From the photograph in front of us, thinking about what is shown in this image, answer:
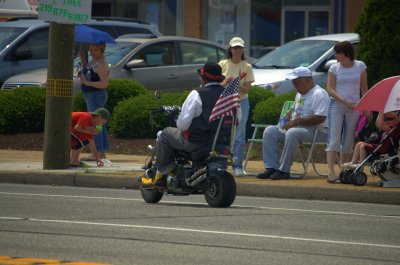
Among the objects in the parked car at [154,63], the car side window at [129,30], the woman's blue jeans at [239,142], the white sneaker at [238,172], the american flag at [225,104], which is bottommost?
the white sneaker at [238,172]

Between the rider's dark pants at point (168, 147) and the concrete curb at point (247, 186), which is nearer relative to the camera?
the rider's dark pants at point (168, 147)

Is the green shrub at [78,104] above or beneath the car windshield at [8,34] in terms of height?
beneath

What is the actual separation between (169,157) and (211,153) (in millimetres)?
607

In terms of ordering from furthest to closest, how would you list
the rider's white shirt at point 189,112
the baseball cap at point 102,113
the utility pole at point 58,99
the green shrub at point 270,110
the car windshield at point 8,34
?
the car windshield at point 8,34, the green shrub at point 270,110, the baseball cap at point 102,113, the utility pole at point 58,99, the rider's white shirt at point 189,112

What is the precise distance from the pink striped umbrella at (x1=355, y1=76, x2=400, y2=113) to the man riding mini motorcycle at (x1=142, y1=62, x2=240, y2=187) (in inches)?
87.4

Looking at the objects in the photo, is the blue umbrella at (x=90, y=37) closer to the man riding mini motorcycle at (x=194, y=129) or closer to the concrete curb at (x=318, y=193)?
the concrete curb at (x=318, y=193)

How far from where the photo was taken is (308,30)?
116 ft

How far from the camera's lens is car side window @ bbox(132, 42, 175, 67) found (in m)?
23.1

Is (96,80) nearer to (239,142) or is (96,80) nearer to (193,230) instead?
(239,142)

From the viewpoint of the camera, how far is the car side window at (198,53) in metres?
24.0

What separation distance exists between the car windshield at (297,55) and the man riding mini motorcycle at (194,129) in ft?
29.3

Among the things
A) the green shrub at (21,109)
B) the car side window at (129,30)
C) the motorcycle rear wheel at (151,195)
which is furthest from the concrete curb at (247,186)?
the car side window at (129,30)

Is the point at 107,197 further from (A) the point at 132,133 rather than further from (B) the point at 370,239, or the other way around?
(A) the point at 132,133

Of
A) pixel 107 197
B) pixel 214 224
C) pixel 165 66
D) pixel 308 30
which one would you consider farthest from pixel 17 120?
pixel 308 30
